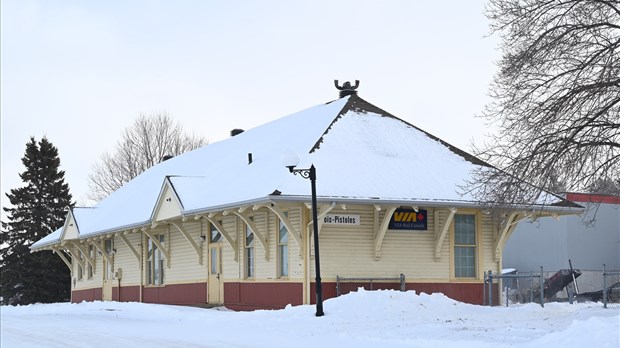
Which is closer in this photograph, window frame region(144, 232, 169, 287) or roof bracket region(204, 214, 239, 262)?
roof bracket region(204, 214, 239, 262)

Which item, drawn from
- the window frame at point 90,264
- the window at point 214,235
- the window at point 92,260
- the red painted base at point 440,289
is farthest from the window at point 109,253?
the red painted base at point 440,289

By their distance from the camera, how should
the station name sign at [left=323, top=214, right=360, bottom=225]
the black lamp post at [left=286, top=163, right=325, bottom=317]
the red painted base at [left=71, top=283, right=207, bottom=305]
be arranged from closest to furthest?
the black lamp post at [left=286, top=163, right=325, bottom=317] < the station name sign at [left=323, top=214, right=360, bottom=225] < the red painted base at [left=71, top=283, right=207, bottom=305]

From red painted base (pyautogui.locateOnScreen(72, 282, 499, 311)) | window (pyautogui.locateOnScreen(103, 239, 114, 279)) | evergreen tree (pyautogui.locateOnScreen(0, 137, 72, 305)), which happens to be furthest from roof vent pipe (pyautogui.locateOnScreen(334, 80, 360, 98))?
evergreen tree (pyautogui.locateOnScreen(0, 137, 72, 305))

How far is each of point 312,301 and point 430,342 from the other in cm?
859

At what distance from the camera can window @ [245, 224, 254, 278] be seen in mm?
26203

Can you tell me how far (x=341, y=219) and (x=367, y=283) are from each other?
198 cm

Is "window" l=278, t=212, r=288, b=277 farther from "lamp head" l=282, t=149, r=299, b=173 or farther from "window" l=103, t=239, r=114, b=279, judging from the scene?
"window" l=103, t=239, r=114, b=279

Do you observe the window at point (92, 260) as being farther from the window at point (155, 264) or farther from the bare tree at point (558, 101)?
the bare tree at point (558, 101)

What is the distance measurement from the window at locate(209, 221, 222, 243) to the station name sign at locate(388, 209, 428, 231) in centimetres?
617

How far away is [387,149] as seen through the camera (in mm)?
26422

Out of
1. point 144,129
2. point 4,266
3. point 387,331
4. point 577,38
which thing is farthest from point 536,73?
point 144,129

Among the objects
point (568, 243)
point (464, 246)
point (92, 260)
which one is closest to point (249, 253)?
point (464, 246)

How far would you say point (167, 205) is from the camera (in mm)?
28453

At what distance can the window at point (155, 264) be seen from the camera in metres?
33.1
